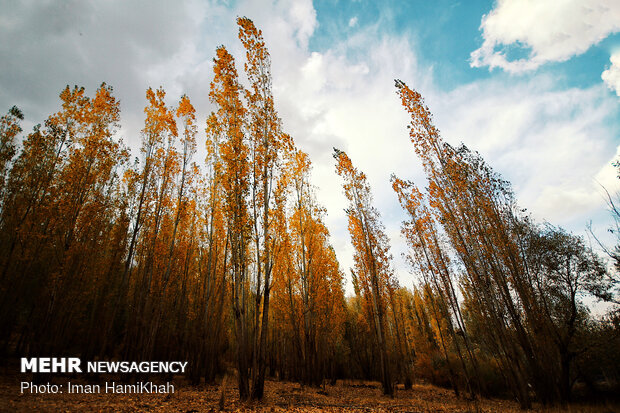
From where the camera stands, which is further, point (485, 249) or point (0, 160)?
point (0, 160)

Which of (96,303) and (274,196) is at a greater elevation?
(274,196)

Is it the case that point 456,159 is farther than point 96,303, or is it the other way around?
point 96,303

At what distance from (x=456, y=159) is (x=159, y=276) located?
16929 mm

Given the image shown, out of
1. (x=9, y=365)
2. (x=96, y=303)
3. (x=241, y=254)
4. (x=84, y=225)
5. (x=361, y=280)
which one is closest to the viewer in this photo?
(x=241, y=254)

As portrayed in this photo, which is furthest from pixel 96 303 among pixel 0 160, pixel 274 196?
pixel 274 196

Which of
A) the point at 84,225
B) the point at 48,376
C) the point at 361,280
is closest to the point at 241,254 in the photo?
the point at 84,225

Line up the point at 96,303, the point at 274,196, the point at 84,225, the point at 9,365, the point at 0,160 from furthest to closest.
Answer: the point at 96,303, the point at 0,160, the point at 9,365, the point at 84,225, the point at 274,196

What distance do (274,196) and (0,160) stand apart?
1468 cm

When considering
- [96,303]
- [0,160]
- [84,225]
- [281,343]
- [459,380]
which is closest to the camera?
[84,225]

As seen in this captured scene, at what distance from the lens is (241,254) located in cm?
818

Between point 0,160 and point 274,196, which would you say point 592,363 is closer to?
point 274,196

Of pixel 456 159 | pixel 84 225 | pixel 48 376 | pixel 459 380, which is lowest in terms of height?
pixel 459 380

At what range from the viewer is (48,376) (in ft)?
32.2

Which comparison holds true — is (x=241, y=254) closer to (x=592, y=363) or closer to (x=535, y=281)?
(x=535, y=281)
